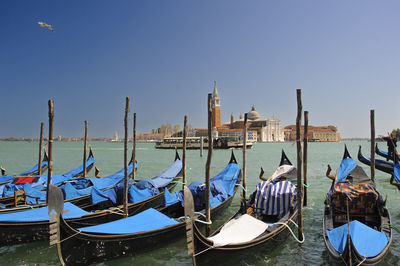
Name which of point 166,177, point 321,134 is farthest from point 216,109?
point 166,177

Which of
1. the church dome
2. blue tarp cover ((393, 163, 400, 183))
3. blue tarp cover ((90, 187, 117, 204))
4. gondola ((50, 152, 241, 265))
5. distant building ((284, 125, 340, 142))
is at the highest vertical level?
the church dome

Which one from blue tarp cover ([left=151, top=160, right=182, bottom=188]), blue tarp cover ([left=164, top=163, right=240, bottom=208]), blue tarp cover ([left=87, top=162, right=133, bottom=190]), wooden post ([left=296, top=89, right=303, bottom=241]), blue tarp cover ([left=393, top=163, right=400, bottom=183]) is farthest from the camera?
blue tarp cover ([left=151, top=160, right=182, bottom=188])

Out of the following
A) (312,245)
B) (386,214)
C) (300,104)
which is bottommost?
(312,245)

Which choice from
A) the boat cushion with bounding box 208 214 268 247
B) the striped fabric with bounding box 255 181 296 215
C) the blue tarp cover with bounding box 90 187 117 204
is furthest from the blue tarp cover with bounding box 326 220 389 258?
the blue tarp cover with bounding box 90 187 117 204

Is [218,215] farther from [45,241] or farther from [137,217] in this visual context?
[45,241]

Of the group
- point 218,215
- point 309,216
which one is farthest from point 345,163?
point 218,215

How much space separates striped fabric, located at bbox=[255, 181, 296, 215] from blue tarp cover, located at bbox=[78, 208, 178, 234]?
1.44 meters

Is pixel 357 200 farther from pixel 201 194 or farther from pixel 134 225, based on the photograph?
pixel 134 225

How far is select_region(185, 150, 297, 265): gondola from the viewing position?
3.06 metres

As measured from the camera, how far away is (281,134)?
81.1 meters

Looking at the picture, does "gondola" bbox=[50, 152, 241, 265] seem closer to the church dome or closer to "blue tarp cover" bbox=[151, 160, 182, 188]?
"blue tarp cover" bbox=[151, 160, 182, 188]

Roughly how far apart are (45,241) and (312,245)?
383cm

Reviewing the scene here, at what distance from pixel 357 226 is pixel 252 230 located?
120 centimetres

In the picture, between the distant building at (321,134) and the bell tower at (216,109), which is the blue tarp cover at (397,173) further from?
the distant building at (321,134)
